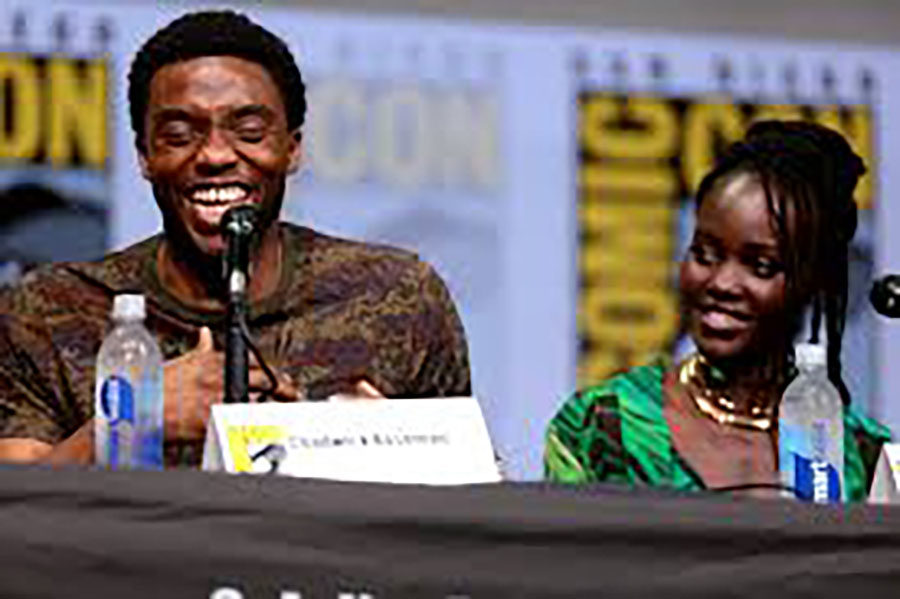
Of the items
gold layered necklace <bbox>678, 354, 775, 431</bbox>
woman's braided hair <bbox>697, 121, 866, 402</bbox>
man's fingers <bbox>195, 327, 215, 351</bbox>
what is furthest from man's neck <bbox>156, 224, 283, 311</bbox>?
woman's braided hair <bbox>697, 121, 866, 402</bbox>

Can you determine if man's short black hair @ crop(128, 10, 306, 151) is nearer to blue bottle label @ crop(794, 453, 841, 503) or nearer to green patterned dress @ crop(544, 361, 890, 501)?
green patterned dress @ crop(544, 361, 890, 501)

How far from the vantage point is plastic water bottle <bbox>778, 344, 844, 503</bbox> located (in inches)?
91.4

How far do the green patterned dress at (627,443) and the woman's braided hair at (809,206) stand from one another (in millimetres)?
164

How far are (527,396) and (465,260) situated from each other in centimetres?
27

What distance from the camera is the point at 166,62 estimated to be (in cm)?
288

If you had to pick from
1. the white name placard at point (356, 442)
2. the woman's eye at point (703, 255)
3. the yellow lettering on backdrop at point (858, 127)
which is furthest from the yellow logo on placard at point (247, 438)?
the yellow lettering on backdrop at point (858, 127)

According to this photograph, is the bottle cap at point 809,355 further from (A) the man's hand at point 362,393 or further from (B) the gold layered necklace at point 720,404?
(B) the gold layered necklace at point 720,404

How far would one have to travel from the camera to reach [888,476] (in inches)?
91.4

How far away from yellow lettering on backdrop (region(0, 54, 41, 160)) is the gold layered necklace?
1371mm

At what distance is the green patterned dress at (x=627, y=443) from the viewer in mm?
2928

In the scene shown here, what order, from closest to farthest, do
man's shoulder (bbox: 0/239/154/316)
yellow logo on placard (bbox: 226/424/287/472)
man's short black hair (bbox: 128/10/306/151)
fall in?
Answer: yellow logo on placard (bbox: 226/424/287/472)
man's shoulder (bbox: 0/239/154/316)
man's short black hair (bbox: 128/10/306/151)

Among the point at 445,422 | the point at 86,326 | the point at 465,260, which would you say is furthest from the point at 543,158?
Result: the point at 445,422

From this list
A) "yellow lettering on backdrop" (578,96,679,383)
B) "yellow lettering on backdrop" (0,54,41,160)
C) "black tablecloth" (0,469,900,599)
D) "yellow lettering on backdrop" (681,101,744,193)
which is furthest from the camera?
"yellow lettering on backdrop" (681,101,744,193)

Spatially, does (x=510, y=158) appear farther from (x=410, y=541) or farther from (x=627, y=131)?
(x=410, y=541)
